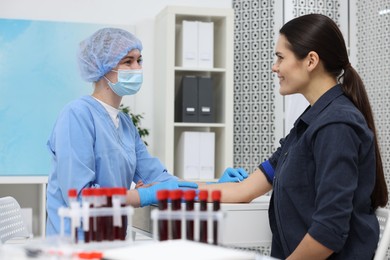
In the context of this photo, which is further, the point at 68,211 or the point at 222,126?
the point at 222,126

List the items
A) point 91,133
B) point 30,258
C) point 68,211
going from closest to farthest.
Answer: point 30,258, point 68,211, point 91,133

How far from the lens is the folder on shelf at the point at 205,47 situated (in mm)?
4317

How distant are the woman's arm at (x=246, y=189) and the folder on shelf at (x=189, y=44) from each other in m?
1.93

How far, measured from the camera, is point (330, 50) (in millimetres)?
2094

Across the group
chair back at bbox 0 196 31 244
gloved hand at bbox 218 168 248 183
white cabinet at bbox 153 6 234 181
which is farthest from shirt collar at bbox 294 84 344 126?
white cabinet at bbox 153 6 234 181

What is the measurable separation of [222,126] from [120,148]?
2.00 meters

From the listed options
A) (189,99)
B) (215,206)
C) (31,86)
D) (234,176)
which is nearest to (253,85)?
(189,99)

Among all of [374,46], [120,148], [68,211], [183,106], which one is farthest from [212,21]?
[68,211]

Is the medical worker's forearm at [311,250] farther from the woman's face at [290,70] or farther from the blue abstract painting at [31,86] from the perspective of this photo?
the blue abstract painting at [31,86]

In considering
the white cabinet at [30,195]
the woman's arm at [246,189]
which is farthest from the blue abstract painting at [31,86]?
the woman's arm at [246,189]

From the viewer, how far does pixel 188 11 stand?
4.28 m

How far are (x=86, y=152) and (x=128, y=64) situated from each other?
570mm

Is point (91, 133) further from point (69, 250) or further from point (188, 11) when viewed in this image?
point (188, 11)

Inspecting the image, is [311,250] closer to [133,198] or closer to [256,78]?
[133,198]
